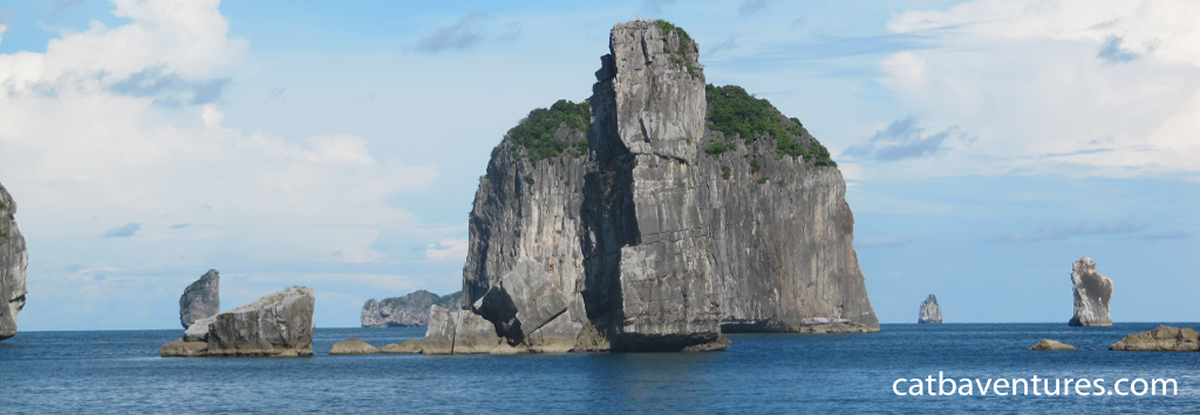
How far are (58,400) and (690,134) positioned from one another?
1643 inches

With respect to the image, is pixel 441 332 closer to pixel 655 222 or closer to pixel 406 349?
pixel 406 349

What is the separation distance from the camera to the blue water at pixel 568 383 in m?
44.5

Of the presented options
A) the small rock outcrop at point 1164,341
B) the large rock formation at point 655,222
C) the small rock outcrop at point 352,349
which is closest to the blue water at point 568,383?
the small rock outcrop at point 1164,341

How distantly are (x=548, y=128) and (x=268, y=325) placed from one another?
262 feet

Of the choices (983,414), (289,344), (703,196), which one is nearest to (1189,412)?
(983,414)

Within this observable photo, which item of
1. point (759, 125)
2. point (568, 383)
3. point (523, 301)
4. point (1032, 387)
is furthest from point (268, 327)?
point (759, 125)

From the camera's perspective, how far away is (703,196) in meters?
128

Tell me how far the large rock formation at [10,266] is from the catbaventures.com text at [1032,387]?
248 ft

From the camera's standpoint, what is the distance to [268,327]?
227 ft

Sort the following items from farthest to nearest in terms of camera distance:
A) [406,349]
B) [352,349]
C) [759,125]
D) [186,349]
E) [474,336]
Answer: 1. [759,125]
2. [352,349]
3. [406,349]
4. [186,349]
5. [474,336]

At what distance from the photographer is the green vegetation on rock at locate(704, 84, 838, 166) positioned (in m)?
135

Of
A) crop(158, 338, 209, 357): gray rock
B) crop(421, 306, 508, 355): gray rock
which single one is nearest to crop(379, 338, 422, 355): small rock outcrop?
crop(421, 306, 508, 355): gray rock

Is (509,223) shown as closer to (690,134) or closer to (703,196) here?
(703,196)

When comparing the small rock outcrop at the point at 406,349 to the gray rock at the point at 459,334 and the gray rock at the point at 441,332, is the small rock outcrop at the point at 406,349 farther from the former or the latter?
the gray rock at the point at 441,332
